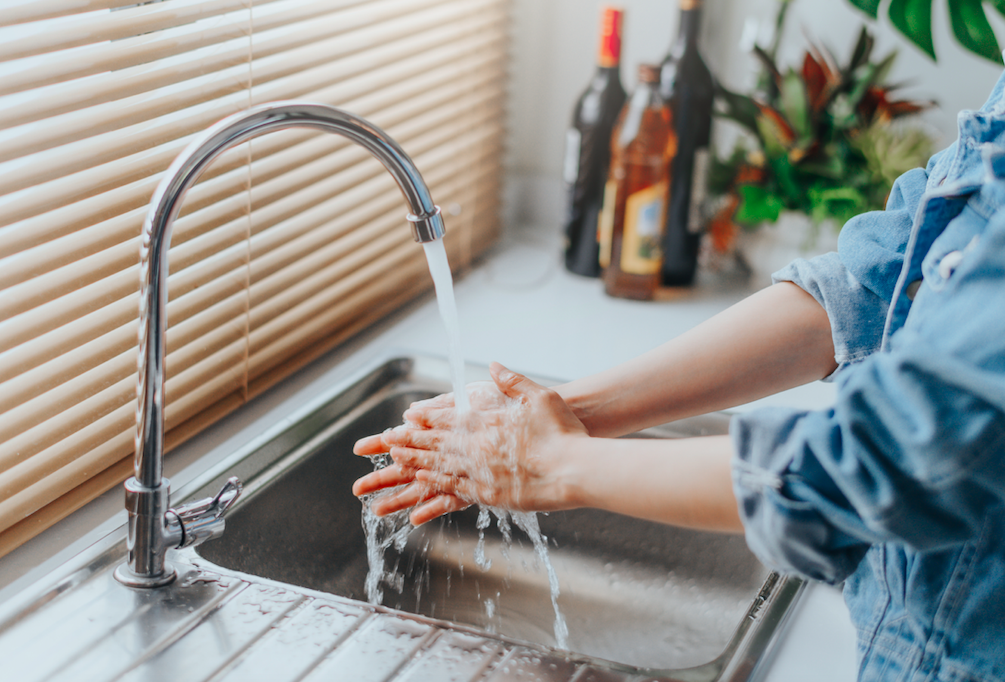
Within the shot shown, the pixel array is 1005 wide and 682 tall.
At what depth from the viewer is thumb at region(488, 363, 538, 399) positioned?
83 cm

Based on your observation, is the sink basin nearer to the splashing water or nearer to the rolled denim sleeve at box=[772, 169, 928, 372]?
the splashing water

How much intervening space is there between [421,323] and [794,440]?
90 centimetres

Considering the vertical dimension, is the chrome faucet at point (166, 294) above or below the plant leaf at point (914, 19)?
below

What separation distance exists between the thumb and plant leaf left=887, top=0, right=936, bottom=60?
2.79ft

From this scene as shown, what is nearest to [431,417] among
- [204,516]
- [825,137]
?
[204,516]

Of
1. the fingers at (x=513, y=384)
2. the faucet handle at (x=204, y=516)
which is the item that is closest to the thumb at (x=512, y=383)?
the fingers at (x=513, y=384)

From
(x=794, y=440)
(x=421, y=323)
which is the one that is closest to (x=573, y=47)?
(x=421, y=323)

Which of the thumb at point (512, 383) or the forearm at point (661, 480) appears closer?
the forearm at point (661, 480)

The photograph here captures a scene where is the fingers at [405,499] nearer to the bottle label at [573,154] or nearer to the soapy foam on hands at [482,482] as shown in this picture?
the soapy foam on hands at [482,482]

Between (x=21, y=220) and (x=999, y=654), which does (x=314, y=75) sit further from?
(x=999, y=654)

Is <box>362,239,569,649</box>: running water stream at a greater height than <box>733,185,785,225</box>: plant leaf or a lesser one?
lesser

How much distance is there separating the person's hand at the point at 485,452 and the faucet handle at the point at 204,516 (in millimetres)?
115

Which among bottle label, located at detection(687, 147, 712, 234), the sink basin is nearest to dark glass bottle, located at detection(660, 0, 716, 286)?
bottle label, located at detection(687, 147, 712, 234)

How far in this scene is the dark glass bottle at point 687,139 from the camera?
145 centimetres
